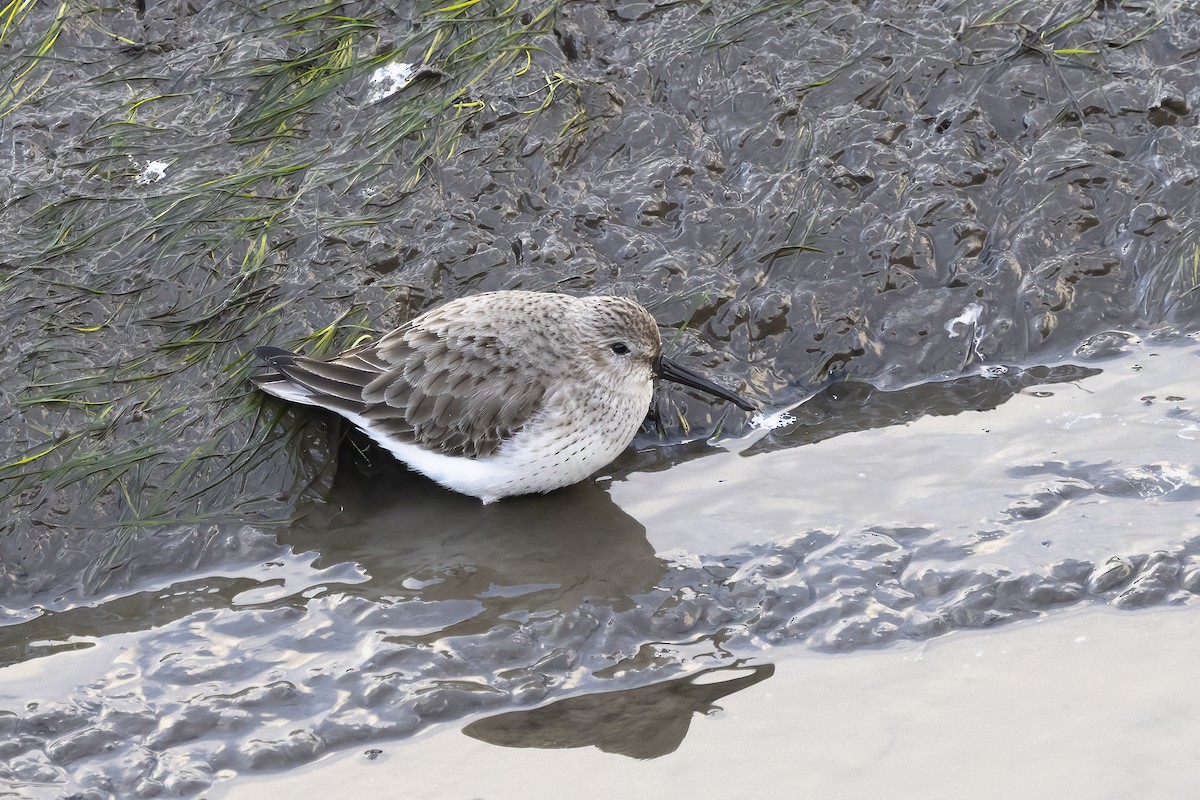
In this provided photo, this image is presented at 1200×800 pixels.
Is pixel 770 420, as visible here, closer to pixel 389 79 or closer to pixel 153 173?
pixel 389 79

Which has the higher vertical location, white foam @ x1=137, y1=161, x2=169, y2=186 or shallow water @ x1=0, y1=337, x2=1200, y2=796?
white foam @ x1=137, y1=161, x2=169, y2=186

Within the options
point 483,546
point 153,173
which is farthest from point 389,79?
point 483,546

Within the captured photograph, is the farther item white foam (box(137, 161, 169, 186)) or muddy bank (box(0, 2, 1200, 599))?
white foam (box(137, 161, 169, 186))

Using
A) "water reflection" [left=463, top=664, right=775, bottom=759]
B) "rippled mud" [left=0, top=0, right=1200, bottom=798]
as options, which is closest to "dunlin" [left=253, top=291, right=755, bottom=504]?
"rippled mud" [left=0, top=0, right=1200, bottom=798]

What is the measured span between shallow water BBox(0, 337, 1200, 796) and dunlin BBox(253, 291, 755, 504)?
0.30 meters

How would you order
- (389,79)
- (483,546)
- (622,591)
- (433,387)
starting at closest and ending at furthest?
(622,591), (483,546), (433,387), (389,79)

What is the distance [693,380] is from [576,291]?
3.03ft

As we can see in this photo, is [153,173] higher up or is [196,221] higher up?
[153,173]

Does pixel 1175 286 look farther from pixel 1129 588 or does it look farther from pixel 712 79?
pixel 712 79

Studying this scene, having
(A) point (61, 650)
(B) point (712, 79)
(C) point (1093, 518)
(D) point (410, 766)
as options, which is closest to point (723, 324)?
(B) point (712, 79)

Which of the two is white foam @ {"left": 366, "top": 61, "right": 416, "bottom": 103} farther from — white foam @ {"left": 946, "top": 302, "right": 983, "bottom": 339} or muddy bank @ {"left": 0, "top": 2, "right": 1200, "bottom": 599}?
white foam @ {"left": 946, "top": 302, "right": 983, "bottom": 339}

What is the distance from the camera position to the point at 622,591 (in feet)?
18.7

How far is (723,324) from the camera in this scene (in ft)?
22.7

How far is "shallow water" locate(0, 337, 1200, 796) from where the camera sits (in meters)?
5.05
